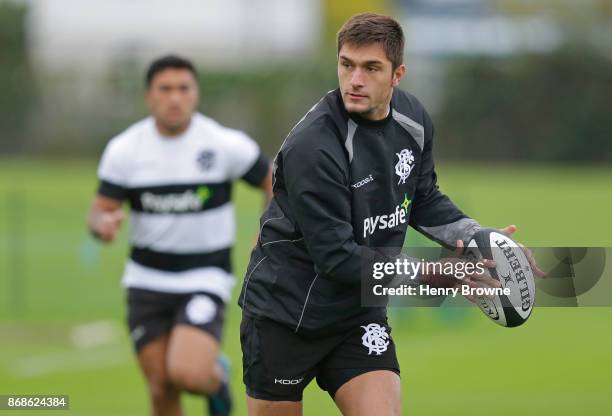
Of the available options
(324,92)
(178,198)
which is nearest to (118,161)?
(178,198)

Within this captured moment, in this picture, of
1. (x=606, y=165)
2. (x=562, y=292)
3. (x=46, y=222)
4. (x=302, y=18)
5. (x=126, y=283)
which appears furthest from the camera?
(x=302, y=18)

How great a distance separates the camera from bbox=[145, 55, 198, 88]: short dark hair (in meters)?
8.71

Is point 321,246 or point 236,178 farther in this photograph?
point 236,178

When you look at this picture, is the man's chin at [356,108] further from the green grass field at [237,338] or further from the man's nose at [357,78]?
the green grass field at [237,338]

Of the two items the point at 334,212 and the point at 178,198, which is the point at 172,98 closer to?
the point at 178,198

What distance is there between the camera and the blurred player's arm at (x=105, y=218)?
802 cm

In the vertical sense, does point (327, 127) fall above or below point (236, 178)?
above

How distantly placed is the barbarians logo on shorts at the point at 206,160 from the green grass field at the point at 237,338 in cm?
239

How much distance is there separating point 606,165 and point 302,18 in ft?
72.5

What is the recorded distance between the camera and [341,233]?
5582 mm

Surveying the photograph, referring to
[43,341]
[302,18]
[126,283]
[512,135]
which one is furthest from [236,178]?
[302,18]

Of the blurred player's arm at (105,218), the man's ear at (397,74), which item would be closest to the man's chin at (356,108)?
the man's ear at (397,74)

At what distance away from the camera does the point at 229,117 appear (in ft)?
121

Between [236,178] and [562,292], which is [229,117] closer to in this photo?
[236,178]
